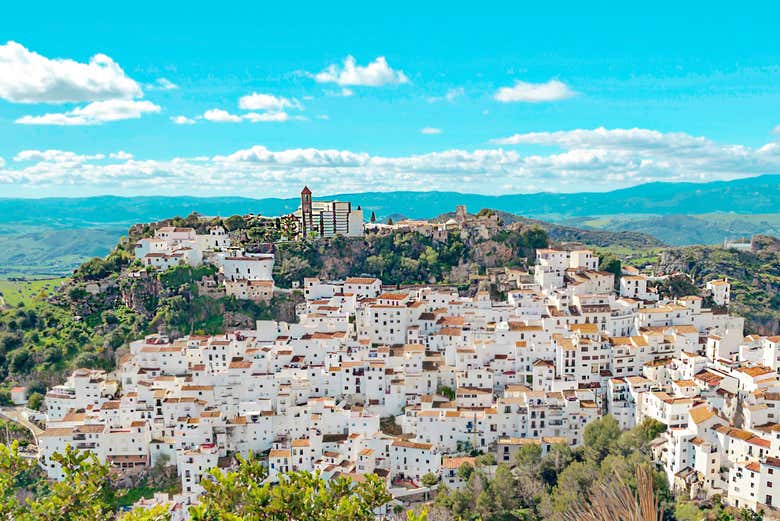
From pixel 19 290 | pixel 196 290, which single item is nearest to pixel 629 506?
pixel 196 290

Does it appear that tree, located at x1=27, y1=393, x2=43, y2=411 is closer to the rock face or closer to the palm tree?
the palm tree

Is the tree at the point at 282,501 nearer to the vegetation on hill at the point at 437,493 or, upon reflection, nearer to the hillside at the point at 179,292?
the vegetation on hill at the point at 437,493

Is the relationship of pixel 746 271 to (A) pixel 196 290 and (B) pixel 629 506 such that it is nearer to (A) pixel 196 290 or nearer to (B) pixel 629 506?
(A) pixel 196 290

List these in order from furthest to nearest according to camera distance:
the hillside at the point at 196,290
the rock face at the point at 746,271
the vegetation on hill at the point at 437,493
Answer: the rock face at the point at 746,271, the hillside at the point at 196,290, the vegetation on hill at the point at 437,493

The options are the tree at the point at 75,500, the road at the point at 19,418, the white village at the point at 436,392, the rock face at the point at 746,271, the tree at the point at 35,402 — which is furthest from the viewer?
the rock face at the point at 746,271

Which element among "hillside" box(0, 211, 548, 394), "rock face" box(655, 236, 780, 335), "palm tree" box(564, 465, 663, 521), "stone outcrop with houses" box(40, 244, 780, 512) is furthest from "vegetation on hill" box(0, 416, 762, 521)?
"rock face" box(655, 236, 780, 335)

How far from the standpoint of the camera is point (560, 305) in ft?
135

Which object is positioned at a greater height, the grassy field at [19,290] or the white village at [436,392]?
the white village at [436,392]

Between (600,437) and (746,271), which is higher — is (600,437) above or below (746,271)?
below

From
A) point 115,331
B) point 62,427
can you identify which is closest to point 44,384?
point 115,331

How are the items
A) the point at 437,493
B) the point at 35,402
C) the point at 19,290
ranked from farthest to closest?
the point at 19,290
the point at 35,402
the point at 437,493

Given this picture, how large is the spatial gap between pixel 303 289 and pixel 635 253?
74.7 m

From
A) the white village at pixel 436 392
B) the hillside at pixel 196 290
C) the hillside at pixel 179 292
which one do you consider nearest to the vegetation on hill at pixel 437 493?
the white village at pixel 436 392

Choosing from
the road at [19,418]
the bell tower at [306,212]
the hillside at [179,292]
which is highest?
the bell tower at [306,212]
